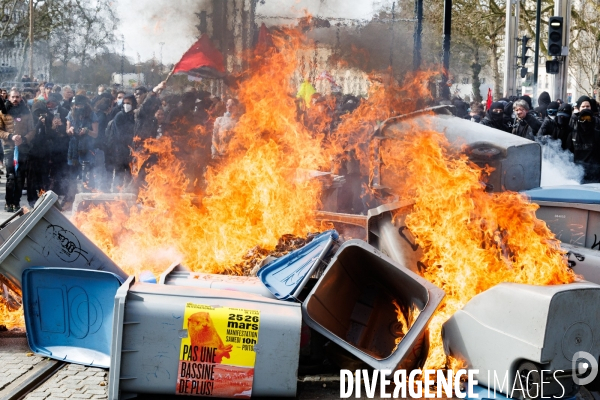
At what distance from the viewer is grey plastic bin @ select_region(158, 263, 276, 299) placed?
5855 millimetres

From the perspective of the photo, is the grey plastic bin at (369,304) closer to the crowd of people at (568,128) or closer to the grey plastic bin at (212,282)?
the grey plastic bin at (212,282)

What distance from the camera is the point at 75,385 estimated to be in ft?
18.1

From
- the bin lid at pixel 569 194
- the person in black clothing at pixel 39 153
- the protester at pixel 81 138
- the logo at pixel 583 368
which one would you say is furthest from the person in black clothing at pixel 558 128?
the person in black clothing at pixel 39 153

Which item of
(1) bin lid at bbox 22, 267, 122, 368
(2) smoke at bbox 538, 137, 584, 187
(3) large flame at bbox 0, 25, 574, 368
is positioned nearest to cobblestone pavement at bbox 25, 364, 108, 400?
(1) bin lid at bbox 22, 267, 122, 368

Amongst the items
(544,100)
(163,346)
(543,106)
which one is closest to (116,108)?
(543,106)

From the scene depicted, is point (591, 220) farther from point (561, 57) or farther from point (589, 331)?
point (561, 57)

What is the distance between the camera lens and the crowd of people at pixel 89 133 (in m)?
12.3

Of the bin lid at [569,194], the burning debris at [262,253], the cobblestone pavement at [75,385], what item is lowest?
the cobblestone pavement at [75,385]

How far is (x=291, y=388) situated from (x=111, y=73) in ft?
55.3

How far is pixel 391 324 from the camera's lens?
6.37m

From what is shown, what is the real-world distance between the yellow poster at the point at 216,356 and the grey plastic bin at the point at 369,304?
1.92 ft

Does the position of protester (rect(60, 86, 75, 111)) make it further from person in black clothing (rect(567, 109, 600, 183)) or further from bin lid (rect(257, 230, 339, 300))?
bin lid (rect(257, 230, 339, 300))

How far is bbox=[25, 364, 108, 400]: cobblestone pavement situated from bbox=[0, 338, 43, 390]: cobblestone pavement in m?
0.25

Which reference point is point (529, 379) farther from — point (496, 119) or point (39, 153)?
point (39, 153)
